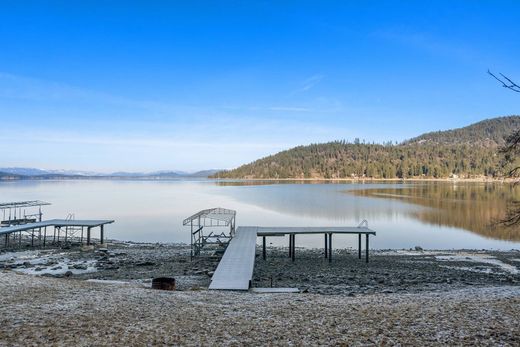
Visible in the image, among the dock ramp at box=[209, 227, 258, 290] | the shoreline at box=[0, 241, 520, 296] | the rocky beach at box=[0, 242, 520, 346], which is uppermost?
the rocky beach at box=[0, 242, 520, 346]

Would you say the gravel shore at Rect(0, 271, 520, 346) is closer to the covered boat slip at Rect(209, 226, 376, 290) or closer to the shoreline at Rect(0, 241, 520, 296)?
the covered boat slip at Rect(209, 226, 376, 290)

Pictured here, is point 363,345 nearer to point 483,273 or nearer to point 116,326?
point 116,326

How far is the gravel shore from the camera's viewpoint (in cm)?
754

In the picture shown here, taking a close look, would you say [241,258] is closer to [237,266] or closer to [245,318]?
[237,266]

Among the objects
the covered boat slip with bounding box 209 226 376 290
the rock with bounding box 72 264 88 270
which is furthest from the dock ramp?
the rock with bounding box 72 264 88 270

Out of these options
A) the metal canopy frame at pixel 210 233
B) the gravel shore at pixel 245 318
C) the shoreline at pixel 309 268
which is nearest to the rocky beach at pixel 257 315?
the gravel shore at pixel 245 318

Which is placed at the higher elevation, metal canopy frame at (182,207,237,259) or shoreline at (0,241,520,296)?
metal canopy frame at (182,207,237,259)

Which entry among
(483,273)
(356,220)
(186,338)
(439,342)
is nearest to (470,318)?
(439,342)

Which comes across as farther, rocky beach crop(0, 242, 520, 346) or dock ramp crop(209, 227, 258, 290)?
dock ramp crop(209, 227, 258, 290)

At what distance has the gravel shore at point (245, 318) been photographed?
24.7ft

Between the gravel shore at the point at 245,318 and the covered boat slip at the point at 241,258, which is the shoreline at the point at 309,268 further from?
the gravel shore at the point at 245,318

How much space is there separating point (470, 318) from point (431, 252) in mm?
20053

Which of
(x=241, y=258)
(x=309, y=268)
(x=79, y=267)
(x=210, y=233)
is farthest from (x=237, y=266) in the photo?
(x=210, y=233)

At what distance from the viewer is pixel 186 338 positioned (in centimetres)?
769
